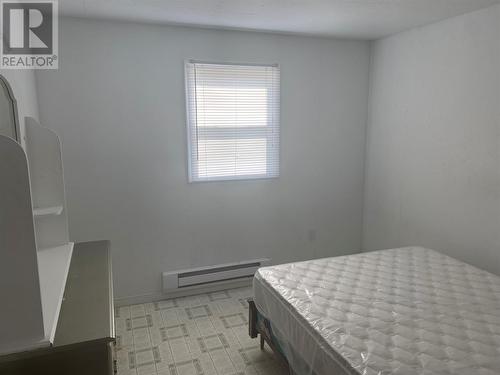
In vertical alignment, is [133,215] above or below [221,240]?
above

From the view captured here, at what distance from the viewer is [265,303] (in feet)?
7.88

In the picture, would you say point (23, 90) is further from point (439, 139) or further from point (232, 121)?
point (439, 139)

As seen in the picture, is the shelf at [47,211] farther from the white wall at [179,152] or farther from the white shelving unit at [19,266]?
the white wall at [179,152]

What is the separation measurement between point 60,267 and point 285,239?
2363 millimetres

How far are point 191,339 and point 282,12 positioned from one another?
8.22 feet

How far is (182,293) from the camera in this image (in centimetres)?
350

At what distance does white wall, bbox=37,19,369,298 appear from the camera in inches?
119

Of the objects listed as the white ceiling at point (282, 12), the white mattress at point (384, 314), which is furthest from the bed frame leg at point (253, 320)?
the white ceiling at point (282, 12)

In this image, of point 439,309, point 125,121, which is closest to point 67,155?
point 125,121

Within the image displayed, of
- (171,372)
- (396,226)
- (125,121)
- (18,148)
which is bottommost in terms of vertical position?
(171,372)

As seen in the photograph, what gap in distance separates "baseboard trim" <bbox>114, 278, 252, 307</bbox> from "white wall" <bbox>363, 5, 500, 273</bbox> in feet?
5.00

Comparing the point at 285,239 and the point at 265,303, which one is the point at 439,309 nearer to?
the point at 265,303

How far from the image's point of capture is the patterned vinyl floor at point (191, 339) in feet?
8.11

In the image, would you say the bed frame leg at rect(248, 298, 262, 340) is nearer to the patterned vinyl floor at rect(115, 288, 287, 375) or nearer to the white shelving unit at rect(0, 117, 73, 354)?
the patterned vinyl floor at rect(115, 288, 287, 375)
